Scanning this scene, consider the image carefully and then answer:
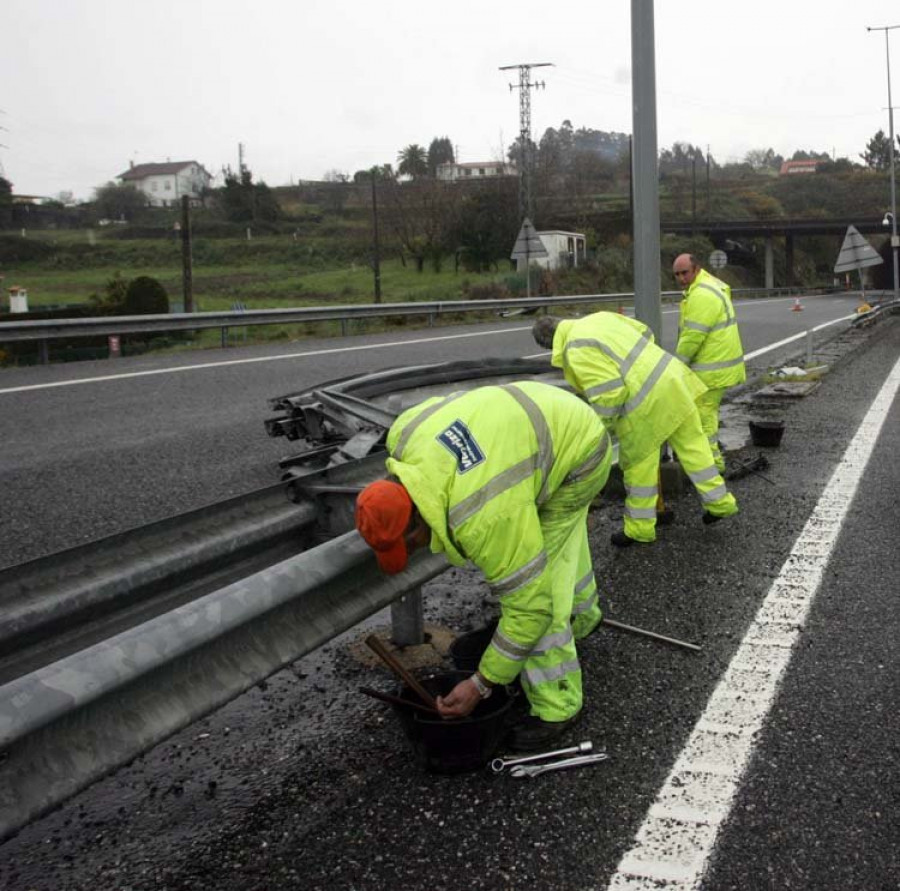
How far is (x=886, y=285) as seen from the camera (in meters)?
74.1

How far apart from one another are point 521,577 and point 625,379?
263 cm

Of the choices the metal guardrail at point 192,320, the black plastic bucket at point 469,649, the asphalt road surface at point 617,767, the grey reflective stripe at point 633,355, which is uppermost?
the metal guardrail at point 192,320

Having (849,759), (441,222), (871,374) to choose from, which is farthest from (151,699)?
(441,222)

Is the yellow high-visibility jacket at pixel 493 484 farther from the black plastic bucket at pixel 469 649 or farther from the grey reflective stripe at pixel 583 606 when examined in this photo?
the grey reflective stripe at pixel 583 606

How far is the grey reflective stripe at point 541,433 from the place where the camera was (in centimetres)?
316

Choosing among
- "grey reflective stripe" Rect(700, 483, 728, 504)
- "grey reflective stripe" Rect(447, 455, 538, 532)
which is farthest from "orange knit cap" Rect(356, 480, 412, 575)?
"grey reflective stripe" Rect(700, 483, 728, 504)

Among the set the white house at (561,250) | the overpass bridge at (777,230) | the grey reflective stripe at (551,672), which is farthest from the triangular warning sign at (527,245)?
the overpass bridge at (777,230)

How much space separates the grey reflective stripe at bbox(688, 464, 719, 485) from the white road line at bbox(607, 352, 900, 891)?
2.13 ft

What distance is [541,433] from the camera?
3.18m

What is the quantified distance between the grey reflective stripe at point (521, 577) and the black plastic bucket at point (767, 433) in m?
5.22

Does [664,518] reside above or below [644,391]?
below

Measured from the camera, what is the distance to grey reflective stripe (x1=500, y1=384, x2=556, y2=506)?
3162mm

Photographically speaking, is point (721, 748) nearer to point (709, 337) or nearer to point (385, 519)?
point (385, 519)

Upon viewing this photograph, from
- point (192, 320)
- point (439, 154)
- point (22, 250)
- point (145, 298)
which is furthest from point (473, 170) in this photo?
point (192, 320)
